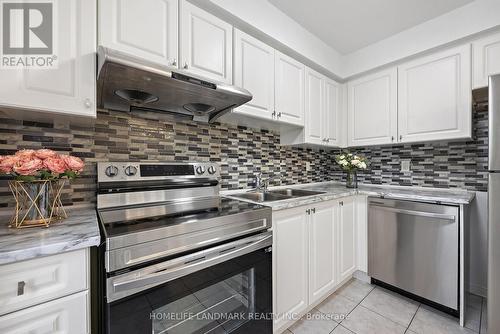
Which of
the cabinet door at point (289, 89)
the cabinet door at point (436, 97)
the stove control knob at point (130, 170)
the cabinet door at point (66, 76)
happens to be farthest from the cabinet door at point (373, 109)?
the cabinet door at point (66, 76)

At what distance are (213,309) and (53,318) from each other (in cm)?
60

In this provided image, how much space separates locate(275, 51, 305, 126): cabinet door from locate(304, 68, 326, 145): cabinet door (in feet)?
0.33

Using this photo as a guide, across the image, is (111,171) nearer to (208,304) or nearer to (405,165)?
(208,304)

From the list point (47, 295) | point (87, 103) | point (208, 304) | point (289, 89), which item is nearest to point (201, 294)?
point (208, 304)

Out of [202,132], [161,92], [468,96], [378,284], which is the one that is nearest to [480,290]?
[378,284]

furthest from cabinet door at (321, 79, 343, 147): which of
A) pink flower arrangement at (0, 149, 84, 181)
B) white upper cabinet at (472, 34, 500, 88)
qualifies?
pink flower arrangement at (0, 149, 84, 181)

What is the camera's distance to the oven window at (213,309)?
859mm

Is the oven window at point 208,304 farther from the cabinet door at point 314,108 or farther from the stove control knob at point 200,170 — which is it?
the cabinet door at point 314,108

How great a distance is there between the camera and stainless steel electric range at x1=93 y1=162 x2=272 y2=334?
732 millimetres

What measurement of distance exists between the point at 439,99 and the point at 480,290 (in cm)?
175

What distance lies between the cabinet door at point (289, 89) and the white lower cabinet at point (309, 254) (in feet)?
2.63

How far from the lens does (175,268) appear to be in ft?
2.75

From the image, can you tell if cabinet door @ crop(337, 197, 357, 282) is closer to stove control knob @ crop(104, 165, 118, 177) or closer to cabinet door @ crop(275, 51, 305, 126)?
cabinet door @ crop(275, 51, 305, 126)

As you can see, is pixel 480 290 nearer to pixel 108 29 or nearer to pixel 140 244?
pixel 140 244
